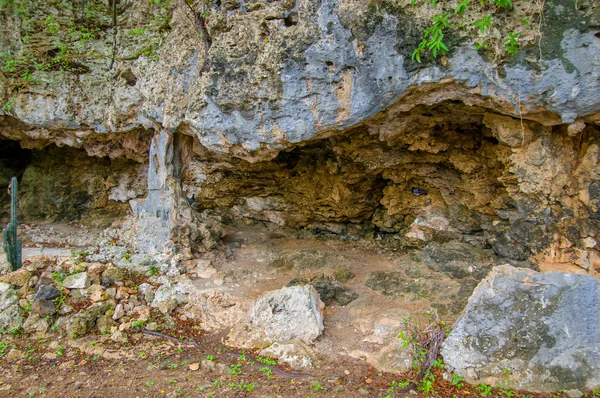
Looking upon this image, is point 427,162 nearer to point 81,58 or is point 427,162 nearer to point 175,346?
point 175,346

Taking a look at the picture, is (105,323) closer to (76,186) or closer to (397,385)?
(397,385)

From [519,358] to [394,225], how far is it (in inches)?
170

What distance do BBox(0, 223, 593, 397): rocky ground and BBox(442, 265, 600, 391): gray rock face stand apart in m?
0.24

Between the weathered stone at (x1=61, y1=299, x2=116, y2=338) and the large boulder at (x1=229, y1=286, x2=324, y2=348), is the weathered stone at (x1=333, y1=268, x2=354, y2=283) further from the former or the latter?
the weathered stone at (x1=61, y1=299, x2=116, y2=338)

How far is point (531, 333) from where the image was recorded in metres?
4.09

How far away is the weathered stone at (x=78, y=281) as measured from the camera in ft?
19.1

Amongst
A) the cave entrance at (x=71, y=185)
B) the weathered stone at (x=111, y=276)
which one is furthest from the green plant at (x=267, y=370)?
the cave entrance at (x=71, y=185)

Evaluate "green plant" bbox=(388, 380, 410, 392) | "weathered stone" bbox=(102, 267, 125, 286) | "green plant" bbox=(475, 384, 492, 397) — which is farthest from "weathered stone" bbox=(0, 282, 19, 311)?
"green plant" bbox=(475, 384, 492, 397)

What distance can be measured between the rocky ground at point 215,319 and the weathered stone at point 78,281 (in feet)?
0.07

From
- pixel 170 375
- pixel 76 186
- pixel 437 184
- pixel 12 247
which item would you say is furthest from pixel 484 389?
pixel 76 186

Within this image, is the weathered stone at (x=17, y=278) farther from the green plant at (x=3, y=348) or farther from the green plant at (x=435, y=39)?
the green plant at (x=435, y=39)

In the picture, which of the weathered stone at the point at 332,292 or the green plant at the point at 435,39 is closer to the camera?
the green plant at the point at 435,39

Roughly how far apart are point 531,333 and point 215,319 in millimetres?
4005

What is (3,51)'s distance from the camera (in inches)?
278
